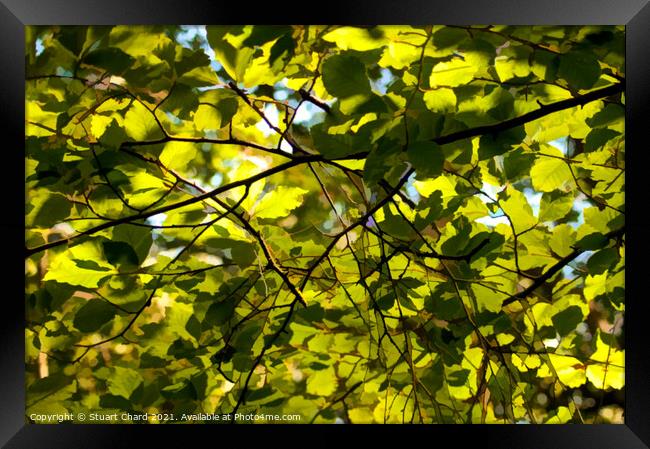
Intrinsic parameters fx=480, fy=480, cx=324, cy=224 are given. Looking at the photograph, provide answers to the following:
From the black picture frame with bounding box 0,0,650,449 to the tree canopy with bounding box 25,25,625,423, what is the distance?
0.02 meters

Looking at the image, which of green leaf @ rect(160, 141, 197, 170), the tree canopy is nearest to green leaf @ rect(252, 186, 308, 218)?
the tree canopy

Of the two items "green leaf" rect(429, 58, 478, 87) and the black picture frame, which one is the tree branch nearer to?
the black picture frame

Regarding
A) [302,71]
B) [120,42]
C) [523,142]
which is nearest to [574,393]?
[523,142]

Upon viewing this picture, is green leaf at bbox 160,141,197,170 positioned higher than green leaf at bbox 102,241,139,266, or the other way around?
green leaf at bbox 160,141,197,170

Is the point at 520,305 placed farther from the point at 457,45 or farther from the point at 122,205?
the point at 122,205

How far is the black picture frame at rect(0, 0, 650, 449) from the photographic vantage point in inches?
32.5

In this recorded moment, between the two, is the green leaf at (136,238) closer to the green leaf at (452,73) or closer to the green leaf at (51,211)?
the green leaf at (51,211)

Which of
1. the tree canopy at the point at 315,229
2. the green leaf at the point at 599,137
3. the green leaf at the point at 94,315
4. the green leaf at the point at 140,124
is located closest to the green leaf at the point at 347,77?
the tree canopy at the point at 315,229

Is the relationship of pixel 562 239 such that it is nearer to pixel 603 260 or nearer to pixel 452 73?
pixel 603 260
